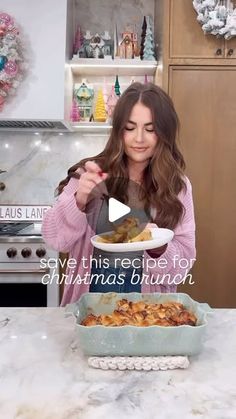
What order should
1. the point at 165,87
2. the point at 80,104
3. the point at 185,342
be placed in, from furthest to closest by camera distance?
the point at 80,104, the point at 165,87, the point at 185,342

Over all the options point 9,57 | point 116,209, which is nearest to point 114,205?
point 116,209

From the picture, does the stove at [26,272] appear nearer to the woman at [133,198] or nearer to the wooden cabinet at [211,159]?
the wooden cabinet at [211,159]

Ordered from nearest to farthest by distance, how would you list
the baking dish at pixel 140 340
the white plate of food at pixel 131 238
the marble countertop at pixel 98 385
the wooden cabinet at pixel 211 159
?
the marble countertop at pixel 98 385 < the baking dish at pixel 140 340 < the white plate of food at pixel 131 238 < the wooden cabinet at pixel 211 159

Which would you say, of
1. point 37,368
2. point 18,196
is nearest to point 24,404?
point 37,368

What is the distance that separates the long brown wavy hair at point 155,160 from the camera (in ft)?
3.69

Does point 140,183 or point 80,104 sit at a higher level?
point 80,104

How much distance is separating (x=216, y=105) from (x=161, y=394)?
1873 millimetres

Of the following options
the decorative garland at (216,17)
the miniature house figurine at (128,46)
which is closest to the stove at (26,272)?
the miniature house figurine at (128,46)

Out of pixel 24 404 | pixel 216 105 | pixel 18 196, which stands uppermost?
pixel 216 105

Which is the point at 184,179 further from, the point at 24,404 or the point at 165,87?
the point at 165,87

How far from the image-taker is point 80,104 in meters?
2.68

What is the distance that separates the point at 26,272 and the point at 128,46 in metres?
1.43

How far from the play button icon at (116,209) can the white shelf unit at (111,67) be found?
66.8 inches

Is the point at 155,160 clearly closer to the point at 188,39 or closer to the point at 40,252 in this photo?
the point at 40,252
